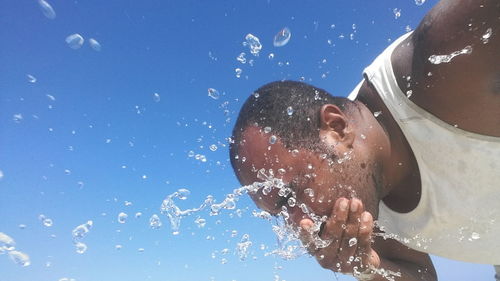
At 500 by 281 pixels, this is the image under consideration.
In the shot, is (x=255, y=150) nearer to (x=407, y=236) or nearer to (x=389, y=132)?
(x=389, y=132)

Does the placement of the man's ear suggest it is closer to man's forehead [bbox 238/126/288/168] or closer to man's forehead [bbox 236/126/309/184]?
A: man's forehead [bbox 236/126/309/184]

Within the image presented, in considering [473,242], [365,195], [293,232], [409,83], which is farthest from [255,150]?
[473,242]

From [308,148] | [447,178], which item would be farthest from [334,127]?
[447,178]

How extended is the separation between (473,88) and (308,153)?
1.20m

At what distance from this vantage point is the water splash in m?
2.68

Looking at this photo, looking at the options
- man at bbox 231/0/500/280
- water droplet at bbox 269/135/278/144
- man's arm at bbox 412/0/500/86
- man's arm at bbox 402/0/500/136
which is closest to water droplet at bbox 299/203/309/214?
man at bbox 231/0/500/280

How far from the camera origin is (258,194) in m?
3.69

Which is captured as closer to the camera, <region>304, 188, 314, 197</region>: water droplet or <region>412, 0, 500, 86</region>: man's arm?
<region>412, 0, 500, 86</region>: man's arm

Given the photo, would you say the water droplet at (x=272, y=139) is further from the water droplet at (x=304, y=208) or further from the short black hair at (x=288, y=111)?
the water droplet at (x=304, y=208)

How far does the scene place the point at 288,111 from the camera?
3.57m

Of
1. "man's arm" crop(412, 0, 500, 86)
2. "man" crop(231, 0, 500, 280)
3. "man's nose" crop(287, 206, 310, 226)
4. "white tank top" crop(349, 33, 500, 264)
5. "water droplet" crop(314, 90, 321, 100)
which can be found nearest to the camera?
"man's arm" crop(412, 0, 500, 86)

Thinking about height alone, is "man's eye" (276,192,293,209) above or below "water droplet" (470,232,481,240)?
above

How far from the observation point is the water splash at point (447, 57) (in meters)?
2.68

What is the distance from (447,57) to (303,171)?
4.14 feet
